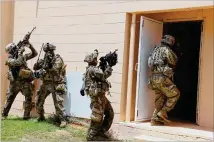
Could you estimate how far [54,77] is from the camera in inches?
313

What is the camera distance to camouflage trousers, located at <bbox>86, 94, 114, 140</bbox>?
6449mm

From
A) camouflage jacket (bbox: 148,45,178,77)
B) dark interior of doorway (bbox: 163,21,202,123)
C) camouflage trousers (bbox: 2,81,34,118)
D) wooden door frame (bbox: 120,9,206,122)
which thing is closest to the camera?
camouflage jacket (bbox: 148,45,178,77)

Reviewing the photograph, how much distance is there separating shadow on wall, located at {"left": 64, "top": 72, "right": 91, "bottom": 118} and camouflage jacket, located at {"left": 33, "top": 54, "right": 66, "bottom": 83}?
483 mm

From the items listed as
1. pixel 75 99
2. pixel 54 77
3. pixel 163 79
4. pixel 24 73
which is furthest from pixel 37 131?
pixel 163 79

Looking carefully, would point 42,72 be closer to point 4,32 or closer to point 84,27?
point 84,27

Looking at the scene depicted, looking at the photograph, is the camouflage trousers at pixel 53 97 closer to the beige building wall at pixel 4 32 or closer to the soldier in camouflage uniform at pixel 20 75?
the soldier in camouflage uniform at pixel 20 75

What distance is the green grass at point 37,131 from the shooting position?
679 cm

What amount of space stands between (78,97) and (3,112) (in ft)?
6.03

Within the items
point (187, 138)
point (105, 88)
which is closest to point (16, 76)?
point (105, 88)

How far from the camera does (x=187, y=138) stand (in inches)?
273

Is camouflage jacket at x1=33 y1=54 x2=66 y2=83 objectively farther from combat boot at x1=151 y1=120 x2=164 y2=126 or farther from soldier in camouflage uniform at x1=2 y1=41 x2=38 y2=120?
combat boot at x1=151 y1=120 x2=164 y2=126

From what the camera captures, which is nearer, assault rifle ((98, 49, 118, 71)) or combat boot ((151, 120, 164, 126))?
assault rifle ((98, 49, 118, 71))

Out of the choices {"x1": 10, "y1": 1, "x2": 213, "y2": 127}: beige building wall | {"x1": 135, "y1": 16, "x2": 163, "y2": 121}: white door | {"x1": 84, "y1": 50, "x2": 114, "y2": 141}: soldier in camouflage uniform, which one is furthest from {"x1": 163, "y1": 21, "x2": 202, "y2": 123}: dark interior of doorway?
{"x1": 84, "y1": 50, "x2": 114, "y2": 141}: soldier in camouflage uniform

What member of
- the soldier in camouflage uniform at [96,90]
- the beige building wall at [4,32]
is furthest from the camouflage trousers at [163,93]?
the beige building wall at [4,32]
